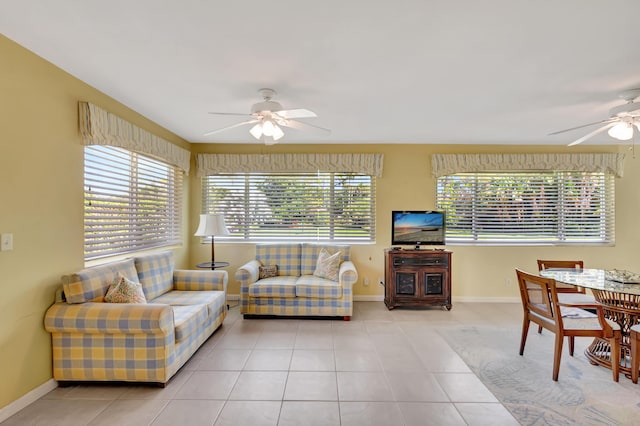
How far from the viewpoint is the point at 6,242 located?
2.00m

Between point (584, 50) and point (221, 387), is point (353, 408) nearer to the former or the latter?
point (221, 387)

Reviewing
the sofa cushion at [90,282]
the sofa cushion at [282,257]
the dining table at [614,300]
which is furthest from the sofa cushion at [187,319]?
the dining table at [614,300]

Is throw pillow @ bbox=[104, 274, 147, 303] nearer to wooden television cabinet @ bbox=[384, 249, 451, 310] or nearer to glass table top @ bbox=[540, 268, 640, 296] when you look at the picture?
wooden television cabinet @ bbox=[384, 249, 451, 310]

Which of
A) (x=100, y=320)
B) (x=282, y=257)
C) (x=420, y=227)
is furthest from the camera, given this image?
(x=420, y=227)

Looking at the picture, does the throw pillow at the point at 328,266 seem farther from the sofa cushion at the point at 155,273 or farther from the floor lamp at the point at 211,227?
the sofa cushion at the point at 155,273

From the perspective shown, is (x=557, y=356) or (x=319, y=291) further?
(x=319, y=291)

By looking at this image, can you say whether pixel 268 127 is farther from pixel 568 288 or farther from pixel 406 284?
pixel 568 288

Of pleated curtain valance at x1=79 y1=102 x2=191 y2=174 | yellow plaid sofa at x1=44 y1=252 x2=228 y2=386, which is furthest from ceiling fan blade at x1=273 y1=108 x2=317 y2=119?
yellow plaid sofa at x1=44 y1=252 x2=228 y2=386

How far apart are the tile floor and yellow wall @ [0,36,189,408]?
0.42 meters

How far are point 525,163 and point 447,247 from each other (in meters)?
1.73

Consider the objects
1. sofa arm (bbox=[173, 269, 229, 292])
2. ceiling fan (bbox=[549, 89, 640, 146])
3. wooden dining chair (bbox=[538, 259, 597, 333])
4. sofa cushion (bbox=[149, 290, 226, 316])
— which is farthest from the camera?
sofa arm (bbox=[173, 269, 229, 292])

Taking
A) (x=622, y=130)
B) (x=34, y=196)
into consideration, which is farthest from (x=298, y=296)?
(x=622, y=130)

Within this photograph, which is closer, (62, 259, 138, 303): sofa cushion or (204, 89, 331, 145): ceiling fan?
(62, 259, 138, 303): sofa cushion

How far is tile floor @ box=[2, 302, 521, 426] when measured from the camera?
2.02 meters
